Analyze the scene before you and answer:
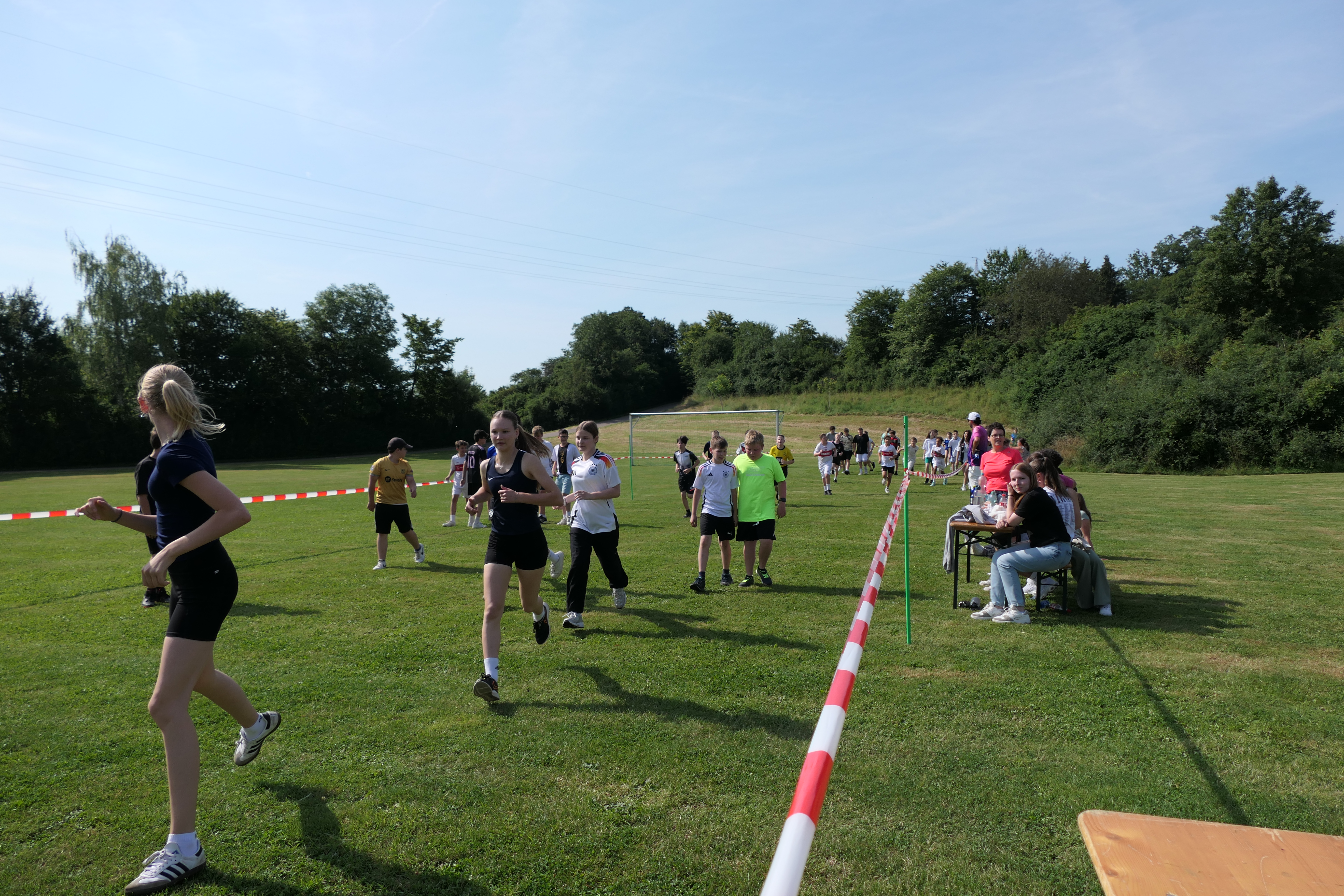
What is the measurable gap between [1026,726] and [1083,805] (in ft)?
3.34

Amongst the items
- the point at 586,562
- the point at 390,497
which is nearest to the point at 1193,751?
the point at 586,562

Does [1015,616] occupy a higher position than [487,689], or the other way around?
[487,689]

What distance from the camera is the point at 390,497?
412 inches

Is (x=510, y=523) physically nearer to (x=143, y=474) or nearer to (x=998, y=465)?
(x=143, y=474)

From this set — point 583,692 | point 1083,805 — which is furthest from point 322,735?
point 1083,805

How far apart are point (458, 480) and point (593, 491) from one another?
813 cm

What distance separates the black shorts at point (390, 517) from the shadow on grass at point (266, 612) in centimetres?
231

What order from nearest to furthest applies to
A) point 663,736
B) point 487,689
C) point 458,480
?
point 663,736 → point 487,689 → point 458,480

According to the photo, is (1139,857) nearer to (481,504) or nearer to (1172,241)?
(481,504)

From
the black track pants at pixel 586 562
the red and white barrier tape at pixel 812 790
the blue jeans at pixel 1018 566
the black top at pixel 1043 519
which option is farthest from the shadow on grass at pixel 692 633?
the red and white barrier tape at pixel 812 790

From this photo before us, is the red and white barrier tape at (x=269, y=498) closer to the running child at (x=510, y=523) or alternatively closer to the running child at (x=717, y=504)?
the running child at (x=717, y=504)

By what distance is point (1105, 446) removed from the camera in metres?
34.1

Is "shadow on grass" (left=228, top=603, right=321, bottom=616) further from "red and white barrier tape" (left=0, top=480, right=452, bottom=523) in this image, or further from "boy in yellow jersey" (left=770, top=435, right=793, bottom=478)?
"boy in yellow jersey" (left=770, top=435, right=793, bottom=478)

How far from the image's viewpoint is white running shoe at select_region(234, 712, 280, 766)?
4039 millimetres
